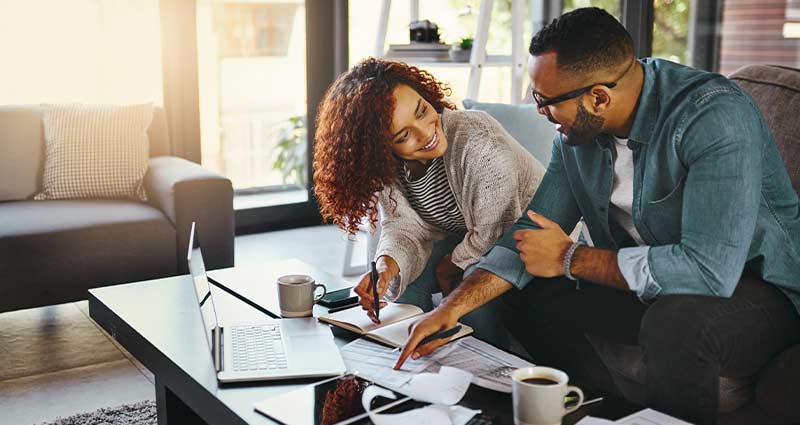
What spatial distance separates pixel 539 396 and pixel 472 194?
865 mm

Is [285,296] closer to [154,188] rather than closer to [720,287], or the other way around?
[720,287]

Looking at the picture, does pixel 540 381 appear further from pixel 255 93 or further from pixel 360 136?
pixel 255 93

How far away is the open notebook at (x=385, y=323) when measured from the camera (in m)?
1.65

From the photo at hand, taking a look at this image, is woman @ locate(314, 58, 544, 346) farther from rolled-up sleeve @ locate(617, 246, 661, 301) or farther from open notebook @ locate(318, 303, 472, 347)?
rolled-up sleeve @ locate(617, 246, 661, 301)

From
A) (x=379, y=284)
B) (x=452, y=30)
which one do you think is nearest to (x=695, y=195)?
(x=379, y=284)

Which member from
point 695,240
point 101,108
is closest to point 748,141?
point 695,240

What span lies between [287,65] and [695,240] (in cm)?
327

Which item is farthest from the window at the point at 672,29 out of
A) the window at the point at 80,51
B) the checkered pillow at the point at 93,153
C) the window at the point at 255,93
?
the checkered pillow at the point at 93,153

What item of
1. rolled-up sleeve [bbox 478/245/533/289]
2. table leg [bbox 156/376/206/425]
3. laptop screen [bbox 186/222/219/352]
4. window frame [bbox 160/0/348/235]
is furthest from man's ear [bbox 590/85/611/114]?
window frame [bbox 160/0/348/235]

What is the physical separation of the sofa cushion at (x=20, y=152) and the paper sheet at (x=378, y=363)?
201cm

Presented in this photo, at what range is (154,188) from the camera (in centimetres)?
319

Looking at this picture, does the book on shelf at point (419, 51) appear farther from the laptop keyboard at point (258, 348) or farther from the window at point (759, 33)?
the laptop keyboard at point (258, 348)

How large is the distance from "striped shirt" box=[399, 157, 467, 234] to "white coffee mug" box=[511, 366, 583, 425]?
904 mm

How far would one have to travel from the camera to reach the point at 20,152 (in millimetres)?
3197
